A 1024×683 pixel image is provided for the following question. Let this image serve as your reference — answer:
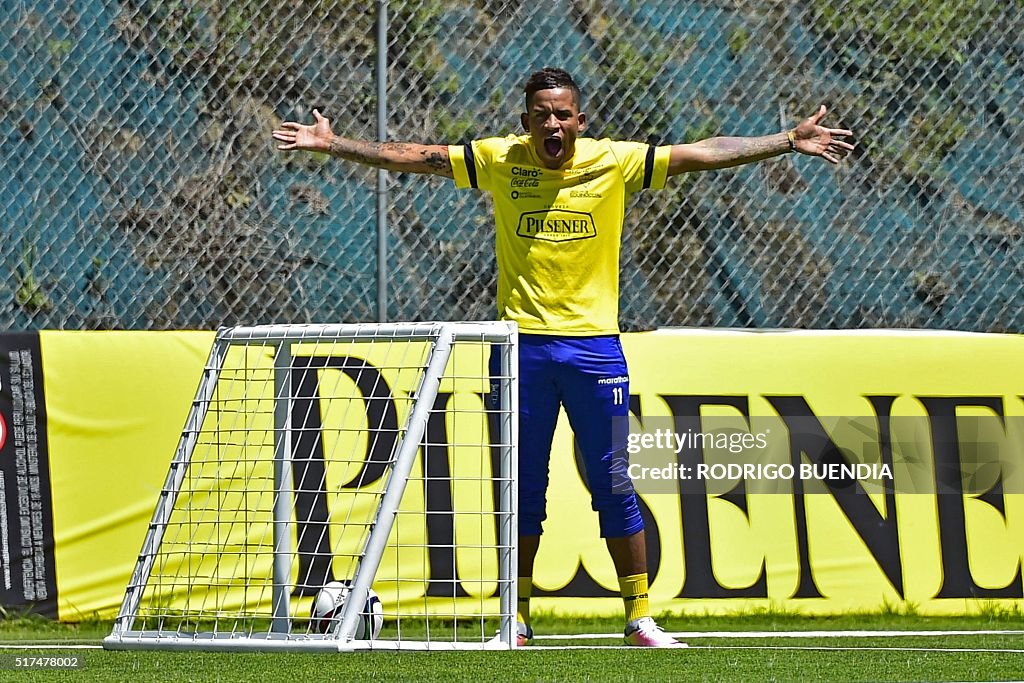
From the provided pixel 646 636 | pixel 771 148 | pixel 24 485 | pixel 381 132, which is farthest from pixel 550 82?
pixel 24 485

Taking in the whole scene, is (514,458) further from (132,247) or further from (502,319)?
(132,247)

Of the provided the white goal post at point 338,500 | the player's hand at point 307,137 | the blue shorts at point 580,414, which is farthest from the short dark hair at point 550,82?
the white goal post at point 338,500

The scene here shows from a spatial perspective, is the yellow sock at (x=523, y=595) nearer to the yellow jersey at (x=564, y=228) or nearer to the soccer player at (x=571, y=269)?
the soccer player at (x=571, y=269)

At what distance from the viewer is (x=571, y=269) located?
4906mm

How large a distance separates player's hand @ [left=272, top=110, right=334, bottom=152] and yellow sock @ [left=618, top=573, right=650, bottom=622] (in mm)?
1823

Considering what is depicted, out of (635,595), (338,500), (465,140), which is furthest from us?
(465,140)

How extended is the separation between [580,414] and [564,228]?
0.64 m

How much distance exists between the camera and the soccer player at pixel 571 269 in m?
4.89

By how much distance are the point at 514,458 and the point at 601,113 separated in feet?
8.15

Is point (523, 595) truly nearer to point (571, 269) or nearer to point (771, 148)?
point (571, 269)

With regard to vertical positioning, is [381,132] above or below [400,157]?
above

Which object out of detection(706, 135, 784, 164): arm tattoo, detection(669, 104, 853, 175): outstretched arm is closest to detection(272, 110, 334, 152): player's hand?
detection(669, 104, 853, 175): outstretched arm

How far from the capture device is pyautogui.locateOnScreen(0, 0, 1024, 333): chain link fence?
613 centimetres

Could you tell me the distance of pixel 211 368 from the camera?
4.79 meters
